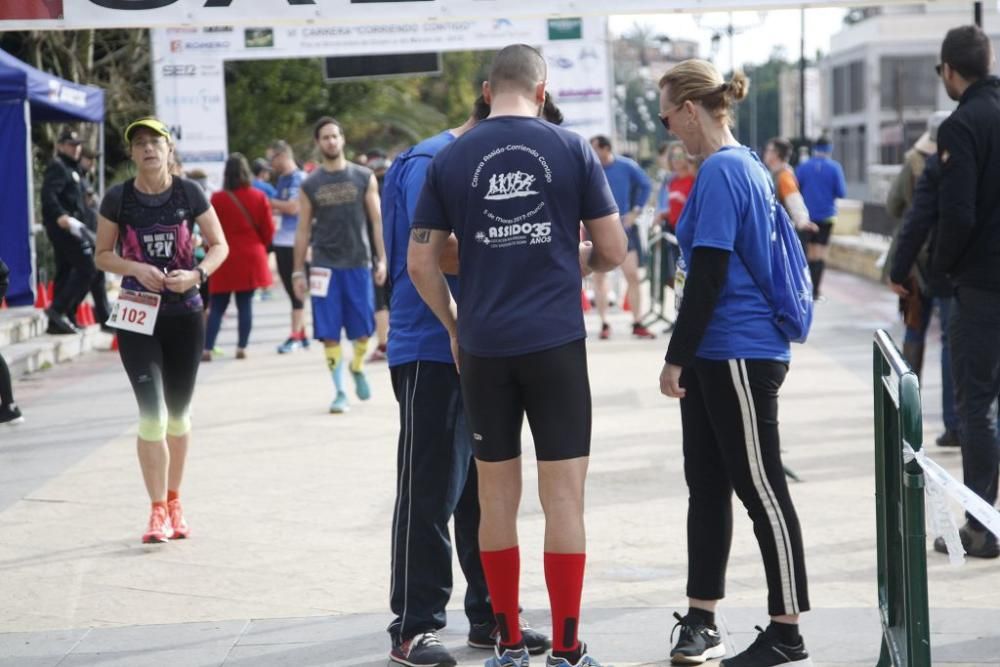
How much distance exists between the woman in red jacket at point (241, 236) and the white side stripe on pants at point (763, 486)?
31.8 ft

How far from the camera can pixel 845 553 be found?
6184 mm

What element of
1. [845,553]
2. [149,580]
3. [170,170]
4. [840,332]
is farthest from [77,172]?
[845,553]

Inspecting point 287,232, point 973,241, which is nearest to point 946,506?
point 973,241

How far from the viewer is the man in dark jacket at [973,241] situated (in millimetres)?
5770

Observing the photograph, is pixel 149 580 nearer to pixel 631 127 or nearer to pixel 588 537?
pixel 588 537

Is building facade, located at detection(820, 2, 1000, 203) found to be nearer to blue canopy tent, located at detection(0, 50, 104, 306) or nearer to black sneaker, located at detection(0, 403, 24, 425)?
blue canopy tent, located at detection(0, 50, 104, 306)

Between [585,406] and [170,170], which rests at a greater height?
[170,170]

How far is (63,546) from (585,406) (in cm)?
330

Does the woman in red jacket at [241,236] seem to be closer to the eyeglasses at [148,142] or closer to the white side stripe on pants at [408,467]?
→ the eyeglasses at [148,142]

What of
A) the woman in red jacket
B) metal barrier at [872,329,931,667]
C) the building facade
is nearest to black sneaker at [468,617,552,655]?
metal barrier at [872,329,931,667]

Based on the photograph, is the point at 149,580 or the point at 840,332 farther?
the point at 840,332

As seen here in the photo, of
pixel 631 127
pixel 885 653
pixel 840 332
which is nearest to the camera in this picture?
pixel 885 653

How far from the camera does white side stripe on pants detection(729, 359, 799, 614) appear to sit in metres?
4.49

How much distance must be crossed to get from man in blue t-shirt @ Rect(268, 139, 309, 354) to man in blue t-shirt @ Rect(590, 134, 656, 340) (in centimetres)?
305
